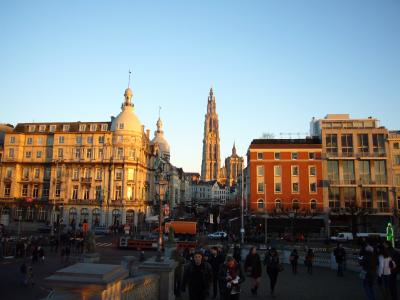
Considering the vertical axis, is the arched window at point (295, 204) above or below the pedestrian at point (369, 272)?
above

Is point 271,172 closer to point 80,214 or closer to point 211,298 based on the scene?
point 80,214

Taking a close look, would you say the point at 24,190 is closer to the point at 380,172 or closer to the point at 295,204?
the point at 295,204

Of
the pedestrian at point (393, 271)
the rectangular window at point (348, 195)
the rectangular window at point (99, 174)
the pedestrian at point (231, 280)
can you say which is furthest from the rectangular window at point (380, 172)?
the pedestrian at point (231, 280)

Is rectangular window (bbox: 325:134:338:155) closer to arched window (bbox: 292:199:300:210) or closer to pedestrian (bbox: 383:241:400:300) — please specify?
arched window (bbox: 292:199:300:210)

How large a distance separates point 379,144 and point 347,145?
14.7ft

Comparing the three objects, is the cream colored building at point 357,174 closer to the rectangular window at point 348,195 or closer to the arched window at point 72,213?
the rectangular window at point 348,195

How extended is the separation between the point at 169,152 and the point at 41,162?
54.2 meters

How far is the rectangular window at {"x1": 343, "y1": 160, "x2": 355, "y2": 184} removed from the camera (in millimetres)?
55531

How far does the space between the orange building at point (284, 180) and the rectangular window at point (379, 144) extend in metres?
7.86

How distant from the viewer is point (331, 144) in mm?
56469

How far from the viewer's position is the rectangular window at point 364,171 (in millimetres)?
55219

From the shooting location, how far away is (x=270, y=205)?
56375 mm

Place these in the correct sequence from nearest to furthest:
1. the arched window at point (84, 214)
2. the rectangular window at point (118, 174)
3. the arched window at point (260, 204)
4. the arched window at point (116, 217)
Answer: the arched window at point (260, 204) → the arched window at point (116, 217) → the arched window at point (84, 214) → the rectangular window at point (118, 174)

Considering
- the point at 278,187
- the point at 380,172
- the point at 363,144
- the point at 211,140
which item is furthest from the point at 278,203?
the point at 211,140
